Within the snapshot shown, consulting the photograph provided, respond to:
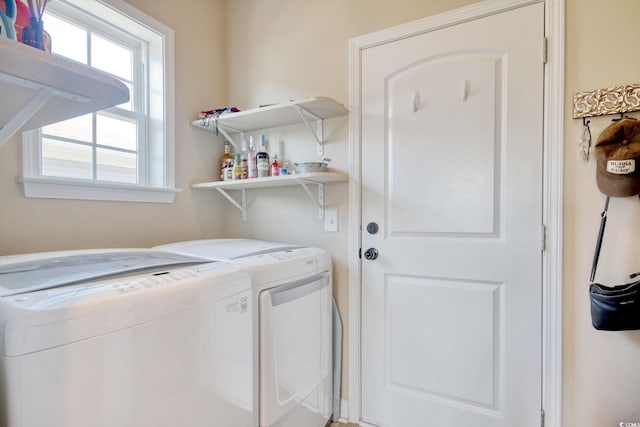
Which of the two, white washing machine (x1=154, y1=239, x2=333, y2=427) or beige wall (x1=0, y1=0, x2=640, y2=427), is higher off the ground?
beige wall (x1=0, y1=0, x2=640, y2=427)

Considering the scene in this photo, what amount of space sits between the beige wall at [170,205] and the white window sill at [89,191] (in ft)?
0.10

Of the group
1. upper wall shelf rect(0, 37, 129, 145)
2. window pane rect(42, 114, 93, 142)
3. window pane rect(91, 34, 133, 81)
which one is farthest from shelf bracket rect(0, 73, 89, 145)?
window pane rect(91, 34, 133, 81)

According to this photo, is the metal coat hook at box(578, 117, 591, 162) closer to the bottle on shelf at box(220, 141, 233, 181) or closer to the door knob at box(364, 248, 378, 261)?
the door knob at box(364, 248, 378, 261)

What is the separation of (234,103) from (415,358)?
1940 millimetres

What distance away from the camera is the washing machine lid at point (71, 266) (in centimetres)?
81

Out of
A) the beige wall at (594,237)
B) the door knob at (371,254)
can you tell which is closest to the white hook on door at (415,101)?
the beige wall at (594,237)

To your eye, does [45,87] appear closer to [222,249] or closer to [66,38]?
[222,249]

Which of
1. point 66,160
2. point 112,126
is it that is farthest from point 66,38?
point 66,160

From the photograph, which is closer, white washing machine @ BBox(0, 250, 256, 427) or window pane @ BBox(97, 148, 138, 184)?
white washing machine @ BBox(0, 250, 256, 427)

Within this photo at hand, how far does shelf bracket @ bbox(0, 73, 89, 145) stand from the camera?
51cm

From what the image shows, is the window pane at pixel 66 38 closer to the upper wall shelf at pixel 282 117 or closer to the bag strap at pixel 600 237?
the upper wall shelf at pixel 282 117

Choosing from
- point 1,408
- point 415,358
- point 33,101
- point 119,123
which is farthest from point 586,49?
point 119,123

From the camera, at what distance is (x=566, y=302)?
4.42 ft

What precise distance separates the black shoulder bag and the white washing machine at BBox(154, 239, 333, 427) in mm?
1108
